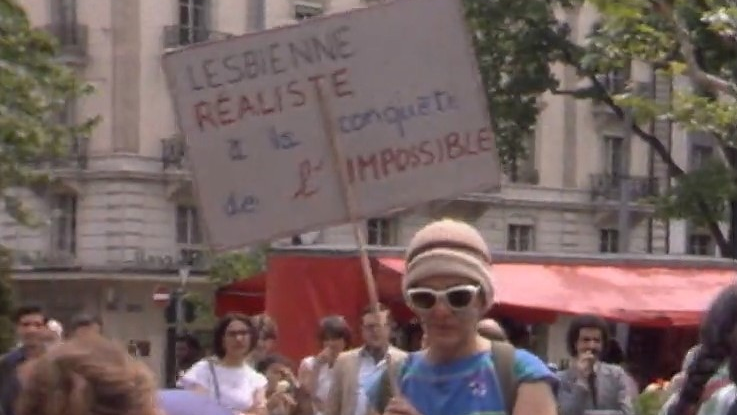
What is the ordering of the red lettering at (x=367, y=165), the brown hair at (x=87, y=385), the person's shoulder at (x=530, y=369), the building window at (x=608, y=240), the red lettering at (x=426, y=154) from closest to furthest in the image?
the brown hair at (x=87, y=385), the person's shoulder at (x=530, y=369), the red lettering at (x=367, y=165), the red lettering at (x=426, y=154), the building window at (x=608, y=240)

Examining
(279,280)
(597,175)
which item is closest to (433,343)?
(279,280)

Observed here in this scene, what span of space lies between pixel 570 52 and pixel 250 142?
28843 mm

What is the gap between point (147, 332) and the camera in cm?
4578

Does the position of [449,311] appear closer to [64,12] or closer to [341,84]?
[341,84]

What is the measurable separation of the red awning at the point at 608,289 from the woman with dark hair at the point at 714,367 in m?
12.6

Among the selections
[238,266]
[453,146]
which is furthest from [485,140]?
[238,266]

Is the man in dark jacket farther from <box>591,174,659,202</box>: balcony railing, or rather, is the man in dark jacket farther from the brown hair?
<box>591,174,659,202</box>: balcony railing

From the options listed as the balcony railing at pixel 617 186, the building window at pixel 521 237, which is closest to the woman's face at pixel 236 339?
the balcony railing at pixel 617 186

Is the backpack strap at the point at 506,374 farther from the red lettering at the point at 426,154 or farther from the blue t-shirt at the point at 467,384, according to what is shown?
the red lettering at the point at 426,154

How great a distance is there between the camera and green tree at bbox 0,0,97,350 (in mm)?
24656

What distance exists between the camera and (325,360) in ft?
41.7

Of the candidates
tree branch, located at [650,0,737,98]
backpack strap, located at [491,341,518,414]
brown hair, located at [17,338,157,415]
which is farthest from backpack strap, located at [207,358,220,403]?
brown hair, located at [17,338,157,415]

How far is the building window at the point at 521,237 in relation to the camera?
172 feet

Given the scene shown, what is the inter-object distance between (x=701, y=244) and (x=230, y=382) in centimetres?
4486
